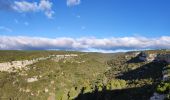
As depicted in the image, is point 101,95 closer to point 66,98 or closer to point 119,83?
point 119,83

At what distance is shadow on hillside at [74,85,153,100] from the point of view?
12750cm

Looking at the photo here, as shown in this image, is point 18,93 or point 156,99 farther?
point 18,93

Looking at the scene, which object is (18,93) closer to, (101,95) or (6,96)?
(6,96)

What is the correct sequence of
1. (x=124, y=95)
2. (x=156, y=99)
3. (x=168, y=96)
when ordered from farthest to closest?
(x=124, y=95), (x=156, y=99), (x=168, y=96)

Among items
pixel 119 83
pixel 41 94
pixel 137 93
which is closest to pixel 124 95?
pixel 137 93

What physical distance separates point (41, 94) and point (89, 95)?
36209 mm

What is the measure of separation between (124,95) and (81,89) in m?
45.8

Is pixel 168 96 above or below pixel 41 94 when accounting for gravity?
above

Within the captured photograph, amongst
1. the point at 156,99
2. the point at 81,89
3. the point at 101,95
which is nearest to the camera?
the point at 156,99

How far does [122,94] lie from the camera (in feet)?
486

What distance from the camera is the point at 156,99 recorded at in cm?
10269

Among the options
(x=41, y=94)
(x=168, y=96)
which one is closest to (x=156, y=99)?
(x=168, y=96)

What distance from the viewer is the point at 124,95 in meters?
145

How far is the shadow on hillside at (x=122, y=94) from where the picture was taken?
127500 mm
